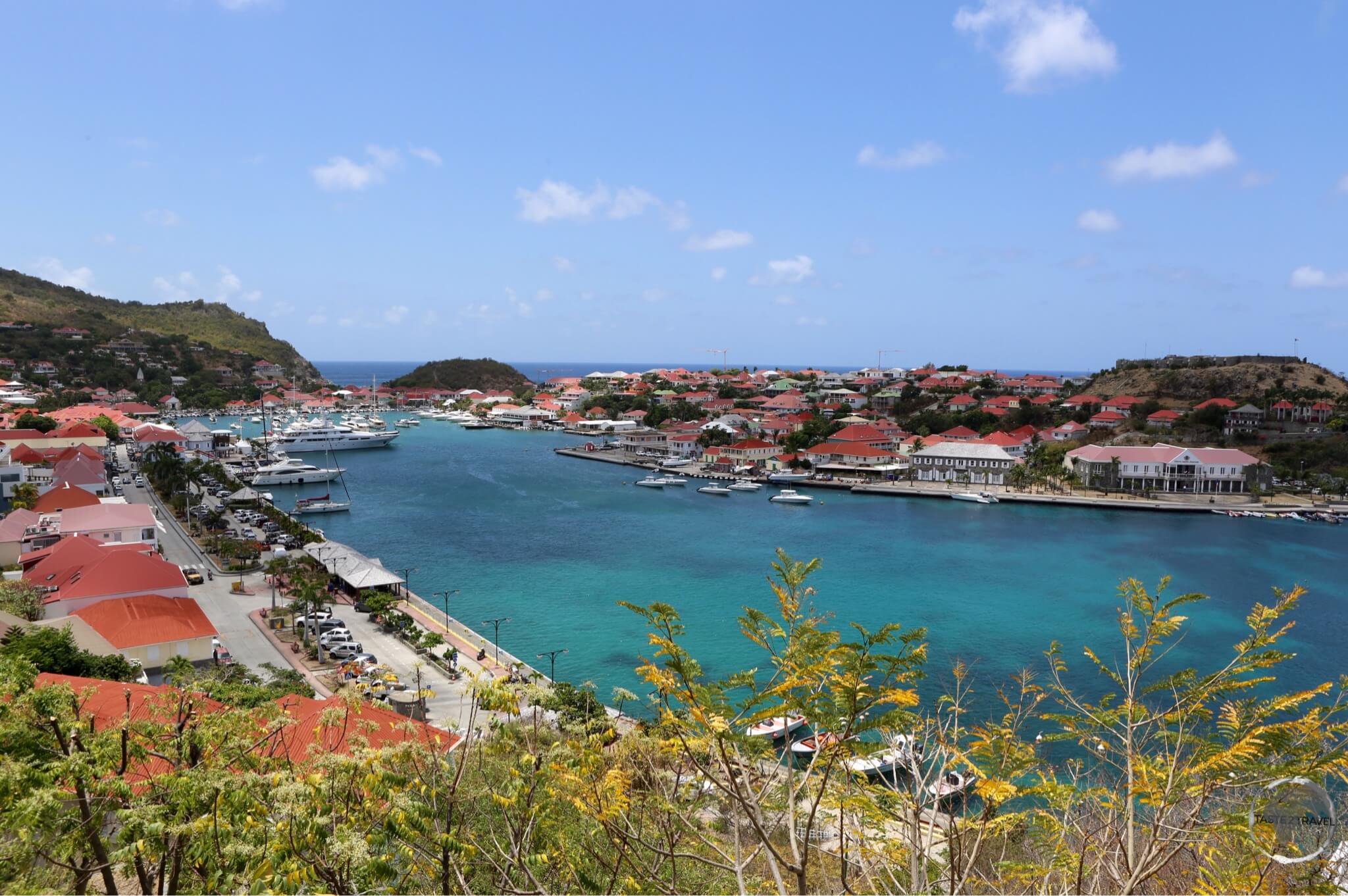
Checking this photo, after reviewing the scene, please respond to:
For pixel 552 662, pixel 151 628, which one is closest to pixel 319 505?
pixel 151 628

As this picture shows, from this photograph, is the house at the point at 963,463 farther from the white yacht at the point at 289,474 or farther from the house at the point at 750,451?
the white yacht at the point at 289,474

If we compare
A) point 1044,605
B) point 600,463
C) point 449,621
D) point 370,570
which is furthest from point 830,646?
point 600,463

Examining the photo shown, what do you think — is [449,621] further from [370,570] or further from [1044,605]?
[1044,605]

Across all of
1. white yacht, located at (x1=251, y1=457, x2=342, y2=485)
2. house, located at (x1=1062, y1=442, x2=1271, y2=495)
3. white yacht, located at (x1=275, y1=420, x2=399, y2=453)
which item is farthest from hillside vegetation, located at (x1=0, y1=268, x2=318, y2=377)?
house, located at (x1=1062, y1=442, x2=1271, y2=495)

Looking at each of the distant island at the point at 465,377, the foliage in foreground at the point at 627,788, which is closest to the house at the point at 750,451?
the foliage in foreground at the point at 627,788

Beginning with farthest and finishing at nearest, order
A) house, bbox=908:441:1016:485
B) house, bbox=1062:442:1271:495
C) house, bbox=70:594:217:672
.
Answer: house, bbox=908:441:1016:485, house, bbox=1062:442:1271:495, house, bbox=70:594:217:672

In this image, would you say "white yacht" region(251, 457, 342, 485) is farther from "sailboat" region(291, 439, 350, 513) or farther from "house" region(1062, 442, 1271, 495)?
"house" region(1062, 442, 1271, 495)
